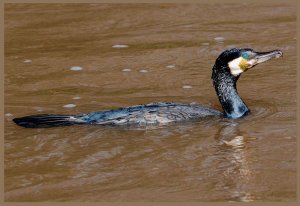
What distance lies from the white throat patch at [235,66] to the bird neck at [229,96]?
49 millimetres

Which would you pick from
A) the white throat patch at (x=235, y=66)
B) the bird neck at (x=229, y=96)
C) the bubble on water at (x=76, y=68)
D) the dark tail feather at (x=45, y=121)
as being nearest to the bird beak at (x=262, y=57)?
the white throat patch at (x=235, y=66)

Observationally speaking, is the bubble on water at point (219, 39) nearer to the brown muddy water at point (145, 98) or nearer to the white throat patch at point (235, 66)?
the brown muddy water at point (145, 98)

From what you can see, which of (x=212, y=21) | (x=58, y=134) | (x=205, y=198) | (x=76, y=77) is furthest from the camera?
(x=212, y=21)

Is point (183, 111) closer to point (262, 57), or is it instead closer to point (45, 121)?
point (262, 57)

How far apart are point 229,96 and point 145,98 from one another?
3.73ft

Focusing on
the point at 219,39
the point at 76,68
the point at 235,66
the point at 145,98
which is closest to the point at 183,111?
the point at 235,66

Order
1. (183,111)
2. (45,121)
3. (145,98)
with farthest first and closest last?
(145,98) → (183,111) → (45,121)

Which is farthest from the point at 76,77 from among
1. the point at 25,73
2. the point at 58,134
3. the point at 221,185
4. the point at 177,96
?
the point at 221,185

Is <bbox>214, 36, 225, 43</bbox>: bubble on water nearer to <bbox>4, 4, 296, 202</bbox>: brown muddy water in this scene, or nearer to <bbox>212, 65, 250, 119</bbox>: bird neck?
<bbox>4, 4, 296, 202</bbox>: brown muddy water

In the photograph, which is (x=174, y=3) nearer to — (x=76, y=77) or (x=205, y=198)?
(x=76, y=77)

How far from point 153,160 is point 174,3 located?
6342mm

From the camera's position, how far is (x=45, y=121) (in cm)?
964

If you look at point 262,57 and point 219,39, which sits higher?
point 262,57

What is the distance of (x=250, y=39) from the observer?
1297 cm
